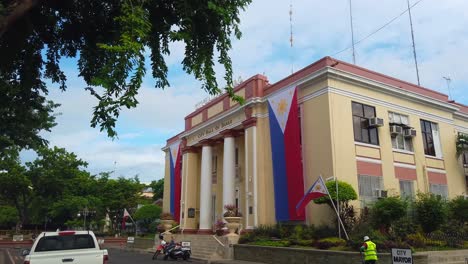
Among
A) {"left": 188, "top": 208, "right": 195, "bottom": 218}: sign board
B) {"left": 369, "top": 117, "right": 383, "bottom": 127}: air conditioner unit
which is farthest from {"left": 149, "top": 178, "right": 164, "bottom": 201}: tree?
{"left": 369, "top": 117, "right": 383, "bottom": 127}: air conditioner unit

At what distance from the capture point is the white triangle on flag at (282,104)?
23.6m

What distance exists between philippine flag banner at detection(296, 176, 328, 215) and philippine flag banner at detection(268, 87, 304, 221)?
2.66 feet

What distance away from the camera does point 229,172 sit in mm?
28422

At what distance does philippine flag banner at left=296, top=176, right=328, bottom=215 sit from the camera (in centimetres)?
1897

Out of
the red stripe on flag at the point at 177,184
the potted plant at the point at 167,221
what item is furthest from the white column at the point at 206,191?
the red stripe on flag at the point at 177,184

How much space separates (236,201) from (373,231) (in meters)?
12.6

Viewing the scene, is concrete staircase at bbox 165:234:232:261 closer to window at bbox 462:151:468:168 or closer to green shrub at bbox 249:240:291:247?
green shrub at bbox 249:240:291:247

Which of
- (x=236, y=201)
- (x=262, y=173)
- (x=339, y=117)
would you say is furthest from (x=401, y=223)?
(x=236, y=201)

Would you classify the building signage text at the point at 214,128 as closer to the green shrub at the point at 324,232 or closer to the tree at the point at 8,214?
the green shrub at the point at 324,232

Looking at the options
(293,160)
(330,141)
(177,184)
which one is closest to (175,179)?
(177,184)

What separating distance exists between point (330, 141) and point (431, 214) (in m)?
5.88

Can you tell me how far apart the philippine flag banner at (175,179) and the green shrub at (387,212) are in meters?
19.6

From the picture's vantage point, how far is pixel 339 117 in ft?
72.1

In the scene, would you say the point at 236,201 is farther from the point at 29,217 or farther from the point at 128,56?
the point at 29,217
